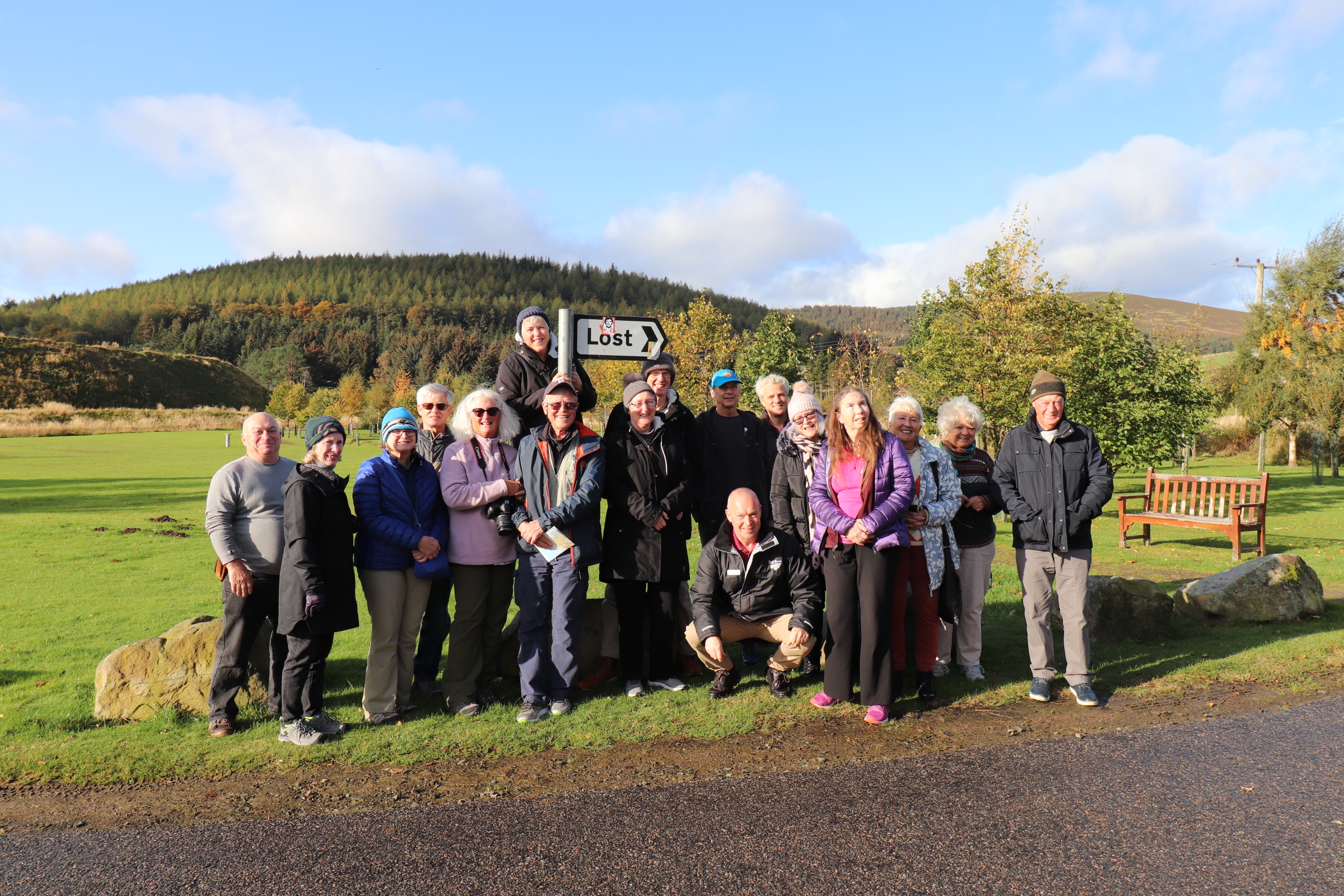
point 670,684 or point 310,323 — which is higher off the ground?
point 310,323

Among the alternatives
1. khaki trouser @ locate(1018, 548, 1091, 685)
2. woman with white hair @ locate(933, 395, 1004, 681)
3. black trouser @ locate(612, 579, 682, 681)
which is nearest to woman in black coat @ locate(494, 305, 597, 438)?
black trouser @ locate(612, 579, 682, 681)

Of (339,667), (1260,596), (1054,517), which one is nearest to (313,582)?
(339,667)

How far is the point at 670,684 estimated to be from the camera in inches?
236

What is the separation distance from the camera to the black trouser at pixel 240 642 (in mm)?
5156

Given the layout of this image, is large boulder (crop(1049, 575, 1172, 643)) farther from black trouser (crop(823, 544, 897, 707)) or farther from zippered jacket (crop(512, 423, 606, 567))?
zippered jacket (crop(512, 423, 606, 567))

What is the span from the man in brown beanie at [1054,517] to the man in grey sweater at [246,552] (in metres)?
5.19

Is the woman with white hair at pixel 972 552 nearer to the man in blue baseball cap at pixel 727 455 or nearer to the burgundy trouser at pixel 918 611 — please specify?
the burgundy trouser at pixel 918 611

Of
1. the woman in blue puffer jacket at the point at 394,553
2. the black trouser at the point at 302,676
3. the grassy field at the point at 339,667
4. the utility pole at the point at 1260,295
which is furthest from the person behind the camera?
the utility pole at the point at 1260,295

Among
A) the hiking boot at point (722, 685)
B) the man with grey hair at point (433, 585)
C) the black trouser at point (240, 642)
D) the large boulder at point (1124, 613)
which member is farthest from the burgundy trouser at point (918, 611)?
the black trouser at point (240, 642)

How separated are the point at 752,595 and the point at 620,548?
1.04 meters

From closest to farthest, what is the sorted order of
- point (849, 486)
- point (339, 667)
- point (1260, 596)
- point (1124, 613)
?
point (849, 486) → point (339, 667) → point (1124, 613) → point (1260, 596)

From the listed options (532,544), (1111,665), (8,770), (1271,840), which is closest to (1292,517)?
(1111,665)

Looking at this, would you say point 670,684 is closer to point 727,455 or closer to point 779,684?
point 779,684

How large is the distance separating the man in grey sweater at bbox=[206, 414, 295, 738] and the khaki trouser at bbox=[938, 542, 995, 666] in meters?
4.86
